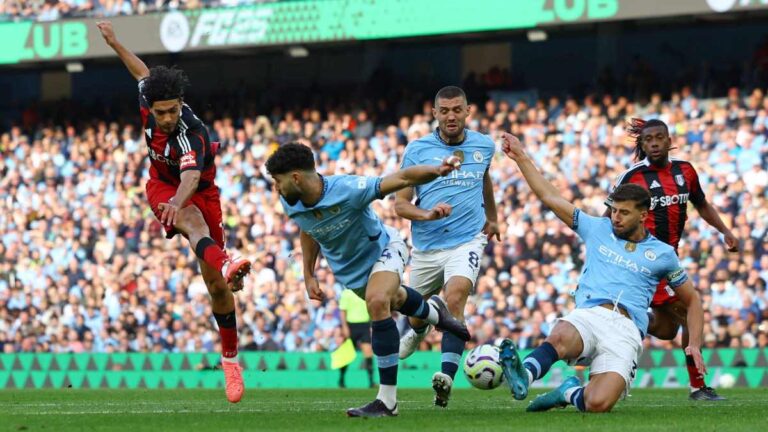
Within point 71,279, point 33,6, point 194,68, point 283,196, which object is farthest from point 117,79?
point 283,196

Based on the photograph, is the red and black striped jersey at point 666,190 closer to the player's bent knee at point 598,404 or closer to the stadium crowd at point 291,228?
the player's bent knee at point 598,404

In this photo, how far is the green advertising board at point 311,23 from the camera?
2352 cm

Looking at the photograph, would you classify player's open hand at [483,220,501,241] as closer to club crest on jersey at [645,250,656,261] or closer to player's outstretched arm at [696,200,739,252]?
player's outstretched arm at [696,200,739,252]

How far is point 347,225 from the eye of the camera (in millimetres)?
9938

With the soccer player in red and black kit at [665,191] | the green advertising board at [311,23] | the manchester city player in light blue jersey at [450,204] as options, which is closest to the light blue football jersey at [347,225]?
the manchester city player in light blue jersey at [450,204]

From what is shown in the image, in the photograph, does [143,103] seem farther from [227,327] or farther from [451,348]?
[451,348]

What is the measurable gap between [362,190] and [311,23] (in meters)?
17.1

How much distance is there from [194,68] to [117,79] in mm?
2083

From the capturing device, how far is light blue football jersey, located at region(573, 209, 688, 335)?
10.1m

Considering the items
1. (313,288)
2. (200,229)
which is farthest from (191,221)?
(313,288)

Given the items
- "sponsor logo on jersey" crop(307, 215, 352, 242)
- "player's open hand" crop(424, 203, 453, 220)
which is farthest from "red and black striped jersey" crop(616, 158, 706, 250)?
"sponsor logo on jersey" crop(307, 215, 352, 242)

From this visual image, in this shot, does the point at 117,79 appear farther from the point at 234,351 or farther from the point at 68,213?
the point at 234,351

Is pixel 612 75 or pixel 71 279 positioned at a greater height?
pixel 612 75

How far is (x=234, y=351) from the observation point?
1220 cm
